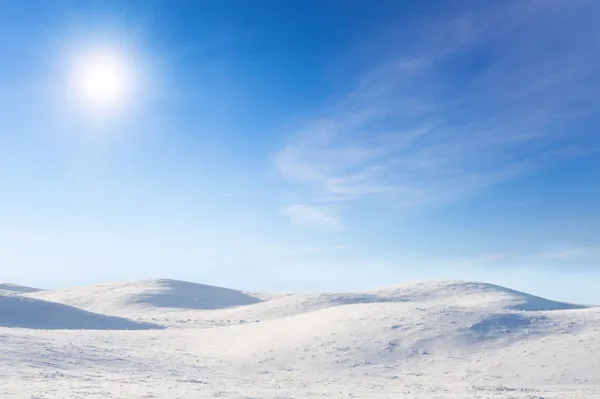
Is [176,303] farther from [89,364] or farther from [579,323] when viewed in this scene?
[579,323]

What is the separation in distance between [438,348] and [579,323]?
11.0 metres

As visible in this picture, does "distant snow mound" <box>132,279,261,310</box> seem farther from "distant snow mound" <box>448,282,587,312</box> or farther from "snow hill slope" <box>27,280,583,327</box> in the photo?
"distant snow mound" <box>448,282,587,312</box>

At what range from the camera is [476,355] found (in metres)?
29.4

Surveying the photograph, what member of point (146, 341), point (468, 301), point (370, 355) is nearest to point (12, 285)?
point (146, 341)

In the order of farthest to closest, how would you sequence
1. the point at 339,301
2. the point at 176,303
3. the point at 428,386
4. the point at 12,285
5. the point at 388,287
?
the point at 12,285 → the point at 388,287 → the point at 176,303 → the point at 339,301 → the point at 428,386

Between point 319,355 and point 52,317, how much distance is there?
26.9 m

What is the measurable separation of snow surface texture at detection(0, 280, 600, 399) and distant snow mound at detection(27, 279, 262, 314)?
57.6 ft

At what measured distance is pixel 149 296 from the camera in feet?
222

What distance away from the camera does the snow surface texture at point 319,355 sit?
Result: 21.8 meters

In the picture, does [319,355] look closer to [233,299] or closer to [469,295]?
[469,295]

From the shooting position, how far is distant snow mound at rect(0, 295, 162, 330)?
1692 inches

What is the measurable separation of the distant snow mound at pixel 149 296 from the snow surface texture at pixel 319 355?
17.5 metres

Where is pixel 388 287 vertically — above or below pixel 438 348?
above

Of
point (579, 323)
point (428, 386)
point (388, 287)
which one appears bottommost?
point (428, 386)
